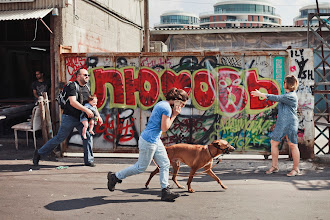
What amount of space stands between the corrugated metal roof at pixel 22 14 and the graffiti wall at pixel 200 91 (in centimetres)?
146

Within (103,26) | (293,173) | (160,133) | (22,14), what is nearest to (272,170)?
(293,173)

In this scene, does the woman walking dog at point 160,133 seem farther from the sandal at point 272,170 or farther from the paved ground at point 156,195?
the sandal at point 272,170

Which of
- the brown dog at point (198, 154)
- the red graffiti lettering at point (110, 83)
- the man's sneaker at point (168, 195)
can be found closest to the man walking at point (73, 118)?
the red graffiti lettering at point (110, 83)

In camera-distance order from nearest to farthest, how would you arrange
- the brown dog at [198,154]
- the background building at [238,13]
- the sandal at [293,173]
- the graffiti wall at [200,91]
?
1. the brown dog at [198,154]
2. the sandal at [293,173]
3. the graffiti wall at [200,91]
4. the background building at [238,13]

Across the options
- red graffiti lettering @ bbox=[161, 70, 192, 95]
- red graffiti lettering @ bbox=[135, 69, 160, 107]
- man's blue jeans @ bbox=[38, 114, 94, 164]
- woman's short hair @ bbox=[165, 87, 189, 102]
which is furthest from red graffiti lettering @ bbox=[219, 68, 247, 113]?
woman's short hair @ bbox=[165, 87, 189, 102]

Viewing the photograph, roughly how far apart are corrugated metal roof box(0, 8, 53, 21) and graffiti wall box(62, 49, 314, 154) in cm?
146

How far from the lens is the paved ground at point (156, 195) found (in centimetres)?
527

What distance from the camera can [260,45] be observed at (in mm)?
20766

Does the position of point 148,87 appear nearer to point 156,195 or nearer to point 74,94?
point 74,94

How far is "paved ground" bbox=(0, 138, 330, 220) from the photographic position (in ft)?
17.3

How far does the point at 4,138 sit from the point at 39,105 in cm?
281

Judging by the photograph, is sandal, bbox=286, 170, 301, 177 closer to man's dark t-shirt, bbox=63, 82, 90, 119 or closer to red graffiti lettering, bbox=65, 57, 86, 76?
man's dark t-shirt, bbox=63, 82, 90, 119

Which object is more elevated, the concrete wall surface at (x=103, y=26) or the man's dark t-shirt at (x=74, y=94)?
the concrete wall surface at (x=103, y=26)

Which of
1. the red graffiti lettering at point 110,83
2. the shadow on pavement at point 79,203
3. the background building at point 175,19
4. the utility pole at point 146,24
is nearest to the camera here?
the shadow on pavement at point 79,203
